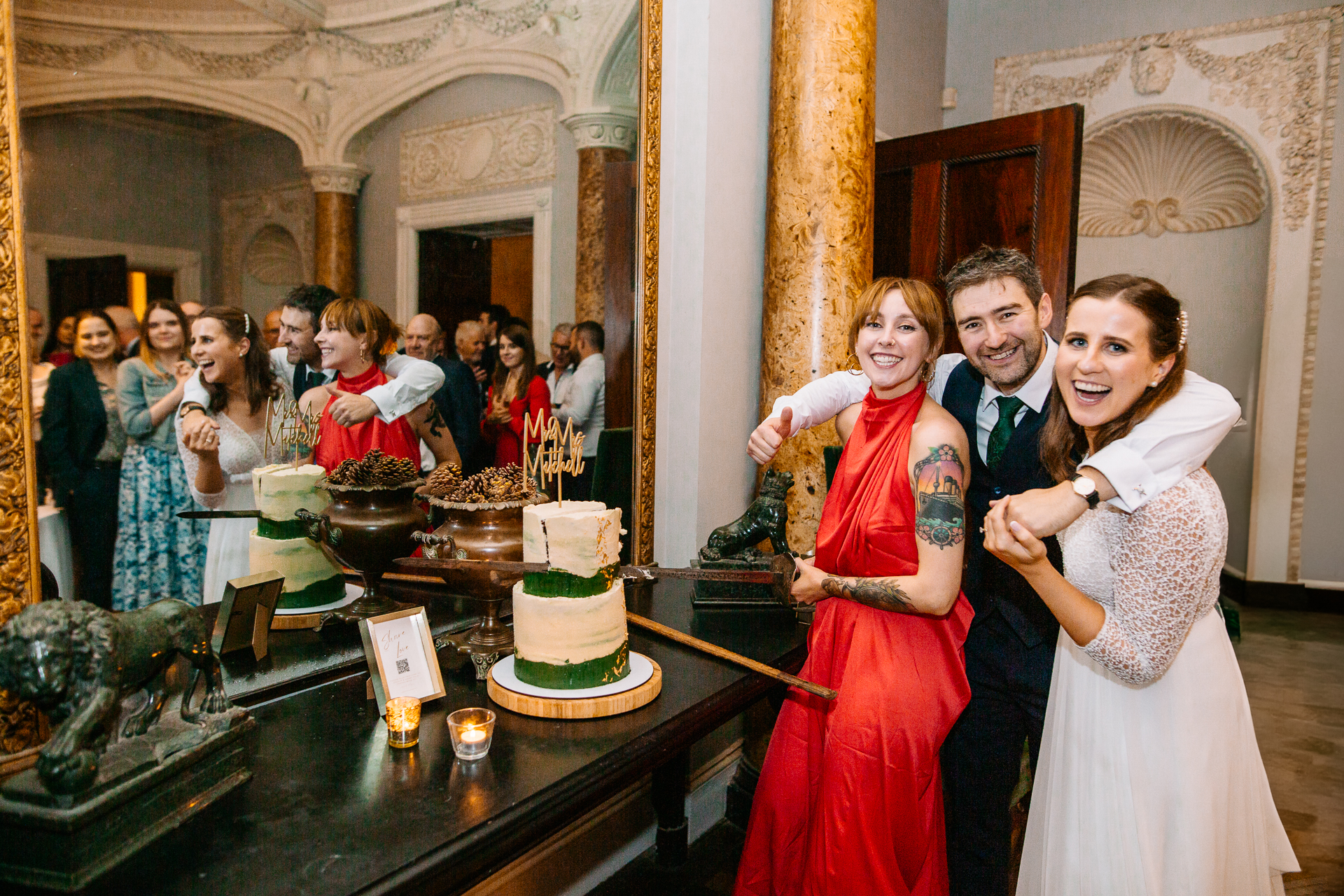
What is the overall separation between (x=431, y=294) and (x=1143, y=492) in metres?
1.71

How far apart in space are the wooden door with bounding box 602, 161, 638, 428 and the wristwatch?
158cm

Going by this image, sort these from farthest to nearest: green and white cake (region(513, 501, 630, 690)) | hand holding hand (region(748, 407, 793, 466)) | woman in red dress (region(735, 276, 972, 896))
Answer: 1. hand holding hand (region(748, 407, 793, 466))
2. woman in red dress (region(735, 276, 972, 896))
3. green and white cake (region(513, 501, 630, 690))

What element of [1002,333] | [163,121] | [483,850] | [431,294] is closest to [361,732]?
[483,850]

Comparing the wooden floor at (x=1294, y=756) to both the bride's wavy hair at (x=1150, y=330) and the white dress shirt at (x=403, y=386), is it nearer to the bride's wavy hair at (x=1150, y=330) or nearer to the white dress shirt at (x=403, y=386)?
the white dress shirt at (x=403, y=386)

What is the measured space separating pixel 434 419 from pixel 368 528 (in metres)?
0.38

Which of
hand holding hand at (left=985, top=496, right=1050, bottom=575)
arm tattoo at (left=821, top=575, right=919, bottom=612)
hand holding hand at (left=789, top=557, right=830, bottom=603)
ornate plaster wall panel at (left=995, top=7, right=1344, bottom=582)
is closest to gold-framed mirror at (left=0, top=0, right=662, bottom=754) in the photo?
hand holding hand at (left=789, top=557, right=830, bottom=603)

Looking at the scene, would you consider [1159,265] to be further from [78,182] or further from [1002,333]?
[78,182]

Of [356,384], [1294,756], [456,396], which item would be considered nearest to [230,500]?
[356,384]

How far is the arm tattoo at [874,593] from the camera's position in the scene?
1.93m

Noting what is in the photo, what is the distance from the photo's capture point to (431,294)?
2.18 m

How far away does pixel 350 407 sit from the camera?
2.11 metres

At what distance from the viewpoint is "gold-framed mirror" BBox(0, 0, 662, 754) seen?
145 centimetres

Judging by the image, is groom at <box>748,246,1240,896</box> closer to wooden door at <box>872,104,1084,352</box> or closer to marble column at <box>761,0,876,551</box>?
marble column at <box>761,0,876,551</box>

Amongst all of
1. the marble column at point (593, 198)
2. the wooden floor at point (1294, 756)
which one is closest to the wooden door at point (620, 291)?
the marble column at point (593, 198)
